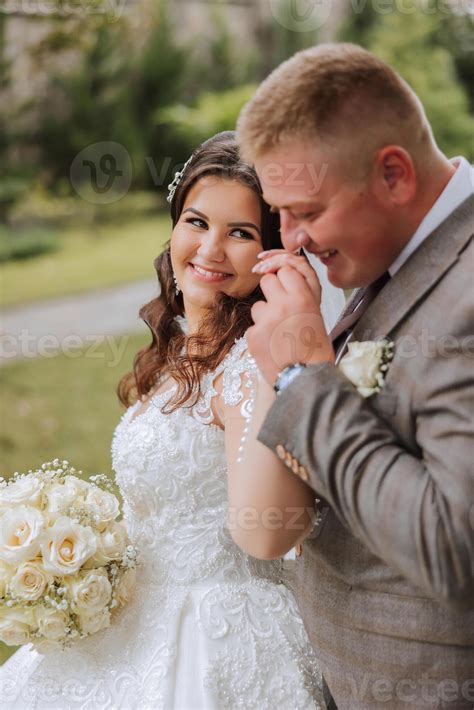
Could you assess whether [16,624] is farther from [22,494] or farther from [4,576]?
[22,494]

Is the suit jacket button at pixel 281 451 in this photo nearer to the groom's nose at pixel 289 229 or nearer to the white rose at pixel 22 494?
the groom's nose at pixel 289 229

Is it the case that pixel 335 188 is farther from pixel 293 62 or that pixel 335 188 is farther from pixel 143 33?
pixel 143 33

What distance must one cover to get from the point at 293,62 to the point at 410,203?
0.31 meters

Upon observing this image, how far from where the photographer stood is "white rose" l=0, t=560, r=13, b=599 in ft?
6.51

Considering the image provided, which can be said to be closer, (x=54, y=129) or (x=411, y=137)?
(x=411, y=137)

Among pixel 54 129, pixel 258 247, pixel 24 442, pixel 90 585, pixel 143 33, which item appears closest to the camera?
pixel 90 585

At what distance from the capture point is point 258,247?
83.0 inches

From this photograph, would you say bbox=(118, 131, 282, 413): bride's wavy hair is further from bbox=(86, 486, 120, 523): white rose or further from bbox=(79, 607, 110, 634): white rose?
bbox=(79, 607, 110, 634): white rose

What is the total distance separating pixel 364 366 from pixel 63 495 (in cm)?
93

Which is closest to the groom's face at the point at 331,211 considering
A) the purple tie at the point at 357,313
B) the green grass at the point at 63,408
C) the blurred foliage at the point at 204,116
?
the purple tie at the point at 357,313

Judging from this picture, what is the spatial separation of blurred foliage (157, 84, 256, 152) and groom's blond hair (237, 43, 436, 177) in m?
12.5

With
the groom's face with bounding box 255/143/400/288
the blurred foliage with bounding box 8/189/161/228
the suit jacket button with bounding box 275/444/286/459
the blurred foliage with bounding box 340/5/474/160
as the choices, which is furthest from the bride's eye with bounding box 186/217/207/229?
the blurred foliage with bounding box 340/5/474/160

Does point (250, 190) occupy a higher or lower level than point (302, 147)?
lower

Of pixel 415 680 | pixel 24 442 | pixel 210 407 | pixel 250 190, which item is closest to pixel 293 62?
pixel 250 190
